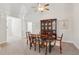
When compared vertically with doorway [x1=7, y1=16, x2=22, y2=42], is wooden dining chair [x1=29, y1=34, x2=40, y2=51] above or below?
below

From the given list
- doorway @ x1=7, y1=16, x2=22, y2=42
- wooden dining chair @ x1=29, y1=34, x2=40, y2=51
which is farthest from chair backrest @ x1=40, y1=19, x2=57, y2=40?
doorway @ x1=7, y1=16, x2=22, y2=42

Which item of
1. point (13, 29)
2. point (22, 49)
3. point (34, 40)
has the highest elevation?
point (13, 29)

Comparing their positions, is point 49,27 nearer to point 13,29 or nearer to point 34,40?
point 34,40

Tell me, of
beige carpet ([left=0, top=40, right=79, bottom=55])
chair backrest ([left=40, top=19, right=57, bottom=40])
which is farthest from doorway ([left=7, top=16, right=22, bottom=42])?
chair backrest ([left=40, top=19, right=57, bottom=40])

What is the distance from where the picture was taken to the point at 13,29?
172 centimetres

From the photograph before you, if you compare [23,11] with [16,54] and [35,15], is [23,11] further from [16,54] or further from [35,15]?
[16,54]

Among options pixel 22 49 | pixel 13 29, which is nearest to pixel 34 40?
pixel 22 49

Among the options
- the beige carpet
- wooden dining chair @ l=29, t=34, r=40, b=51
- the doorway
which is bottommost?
the beige carpet

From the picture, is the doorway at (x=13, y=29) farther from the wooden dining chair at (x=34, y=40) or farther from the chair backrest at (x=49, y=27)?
the chair backrest at (x=49, y=27)

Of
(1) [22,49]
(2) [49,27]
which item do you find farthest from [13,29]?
(2) [49,27]

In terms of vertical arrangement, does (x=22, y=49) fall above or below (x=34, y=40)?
below

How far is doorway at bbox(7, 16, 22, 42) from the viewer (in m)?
1.71

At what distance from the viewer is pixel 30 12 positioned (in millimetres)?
1741

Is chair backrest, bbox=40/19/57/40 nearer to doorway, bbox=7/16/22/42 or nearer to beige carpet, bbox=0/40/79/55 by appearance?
beige carpet, bbox=0/40/79/55
